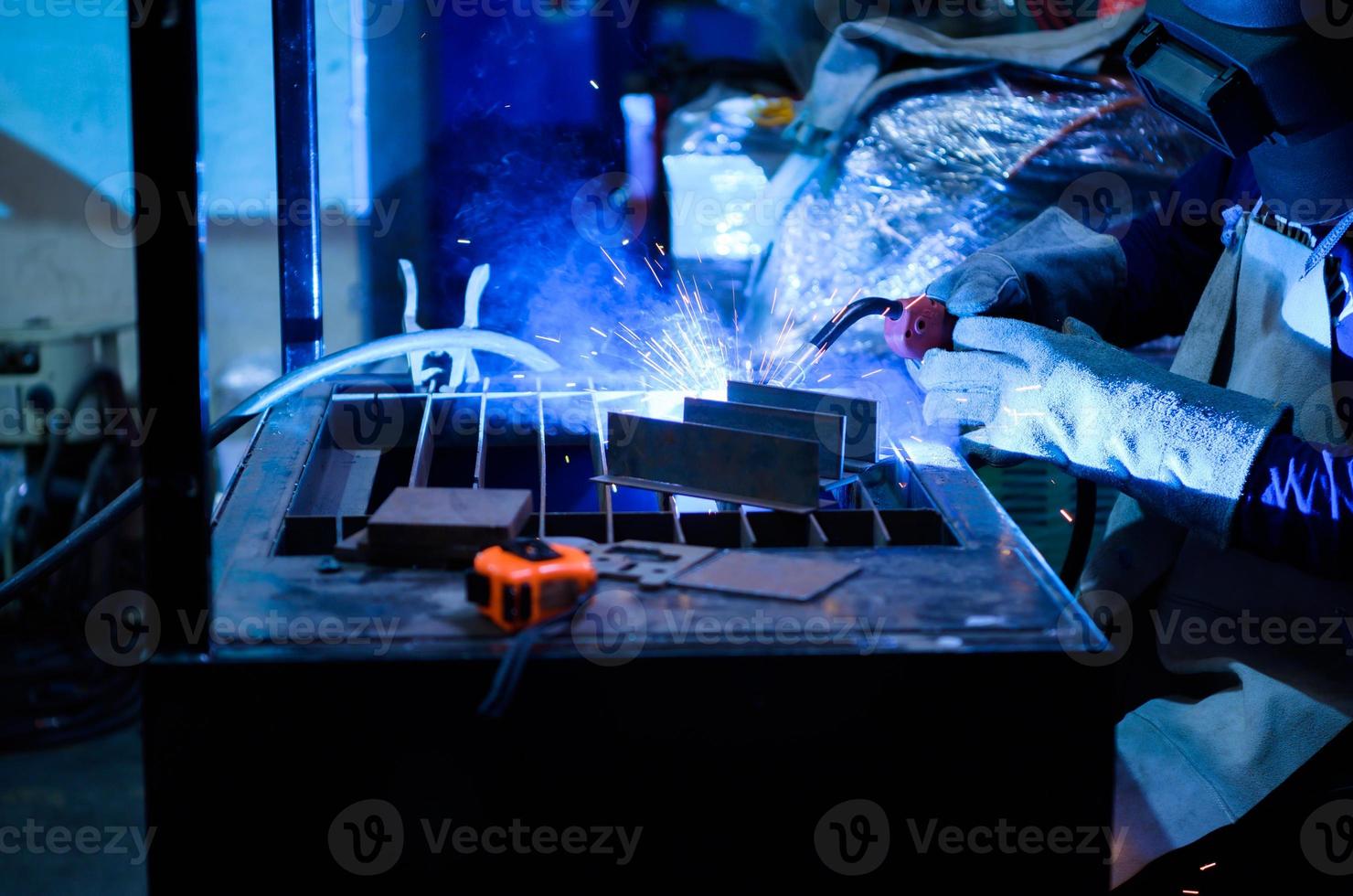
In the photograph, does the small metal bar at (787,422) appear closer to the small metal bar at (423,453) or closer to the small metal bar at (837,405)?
the small metal bar at (837,405)

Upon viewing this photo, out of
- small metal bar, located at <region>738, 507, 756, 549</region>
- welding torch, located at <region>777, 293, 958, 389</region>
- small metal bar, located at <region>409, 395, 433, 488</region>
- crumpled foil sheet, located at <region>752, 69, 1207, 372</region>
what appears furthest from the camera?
crumpled foil sheet, located at <region>752, 69, 1207, 372</region>

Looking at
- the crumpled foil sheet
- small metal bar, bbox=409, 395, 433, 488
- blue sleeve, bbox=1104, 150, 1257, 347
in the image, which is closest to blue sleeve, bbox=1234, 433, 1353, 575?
blue sleeve, bbox=1104, 150, 1257, 347

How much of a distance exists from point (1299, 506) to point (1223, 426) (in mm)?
116

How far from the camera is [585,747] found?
96 cm

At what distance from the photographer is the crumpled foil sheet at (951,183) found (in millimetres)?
2676

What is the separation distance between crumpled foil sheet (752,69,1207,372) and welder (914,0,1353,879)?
0.91 m

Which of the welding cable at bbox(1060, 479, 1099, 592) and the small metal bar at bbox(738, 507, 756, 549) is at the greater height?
the small metal bar at bbox(738, 507, 756, 549)

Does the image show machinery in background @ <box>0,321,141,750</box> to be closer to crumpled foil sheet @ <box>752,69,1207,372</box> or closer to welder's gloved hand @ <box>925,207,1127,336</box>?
crumpled foil sheet @ <box>752,69,1207,372</box>

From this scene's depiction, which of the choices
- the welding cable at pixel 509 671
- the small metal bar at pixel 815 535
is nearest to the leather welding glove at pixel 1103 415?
the small metal bar at pixel 815 535

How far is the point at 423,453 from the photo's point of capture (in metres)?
1.50

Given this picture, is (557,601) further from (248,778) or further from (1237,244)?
(1237,244)

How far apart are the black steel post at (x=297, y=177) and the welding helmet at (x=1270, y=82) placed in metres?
1.21

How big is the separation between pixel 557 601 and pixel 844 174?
206 cm

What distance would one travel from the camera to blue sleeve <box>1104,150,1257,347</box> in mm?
1942
